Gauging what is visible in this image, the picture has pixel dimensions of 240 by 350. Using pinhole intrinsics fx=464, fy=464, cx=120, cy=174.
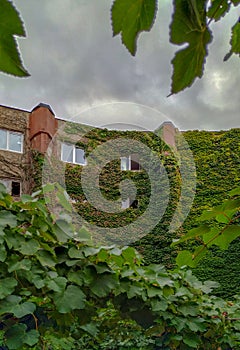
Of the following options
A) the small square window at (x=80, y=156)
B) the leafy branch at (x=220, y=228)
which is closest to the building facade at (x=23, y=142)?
the small square window at (x=80, y=156)

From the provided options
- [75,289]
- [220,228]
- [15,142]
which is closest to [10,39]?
[220,228]

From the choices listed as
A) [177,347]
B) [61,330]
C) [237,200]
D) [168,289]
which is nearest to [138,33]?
[237,200]

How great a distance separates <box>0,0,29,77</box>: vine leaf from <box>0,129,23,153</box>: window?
10485 mm

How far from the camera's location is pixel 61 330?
1.78 m

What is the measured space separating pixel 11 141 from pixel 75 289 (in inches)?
373

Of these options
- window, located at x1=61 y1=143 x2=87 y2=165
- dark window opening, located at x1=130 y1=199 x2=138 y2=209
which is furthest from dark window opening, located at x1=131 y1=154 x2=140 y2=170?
window, located at x1=61 y1=143 x2=87 y2=165

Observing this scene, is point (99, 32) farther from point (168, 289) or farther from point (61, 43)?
point (168, 289)

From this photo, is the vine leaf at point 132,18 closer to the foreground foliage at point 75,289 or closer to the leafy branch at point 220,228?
the leafy branch at point 220,228

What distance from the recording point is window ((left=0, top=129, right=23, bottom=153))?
10.5 m

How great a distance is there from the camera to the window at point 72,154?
10984 mm

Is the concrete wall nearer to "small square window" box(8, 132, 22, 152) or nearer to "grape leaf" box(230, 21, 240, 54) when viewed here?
"small square window" box(8, 132, 22, 152)

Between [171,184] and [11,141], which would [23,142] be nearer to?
[11,141]

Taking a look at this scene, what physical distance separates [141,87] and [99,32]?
69 mm

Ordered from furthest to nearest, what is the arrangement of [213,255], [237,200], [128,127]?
[128,127]
[213,255]
[237,200]
